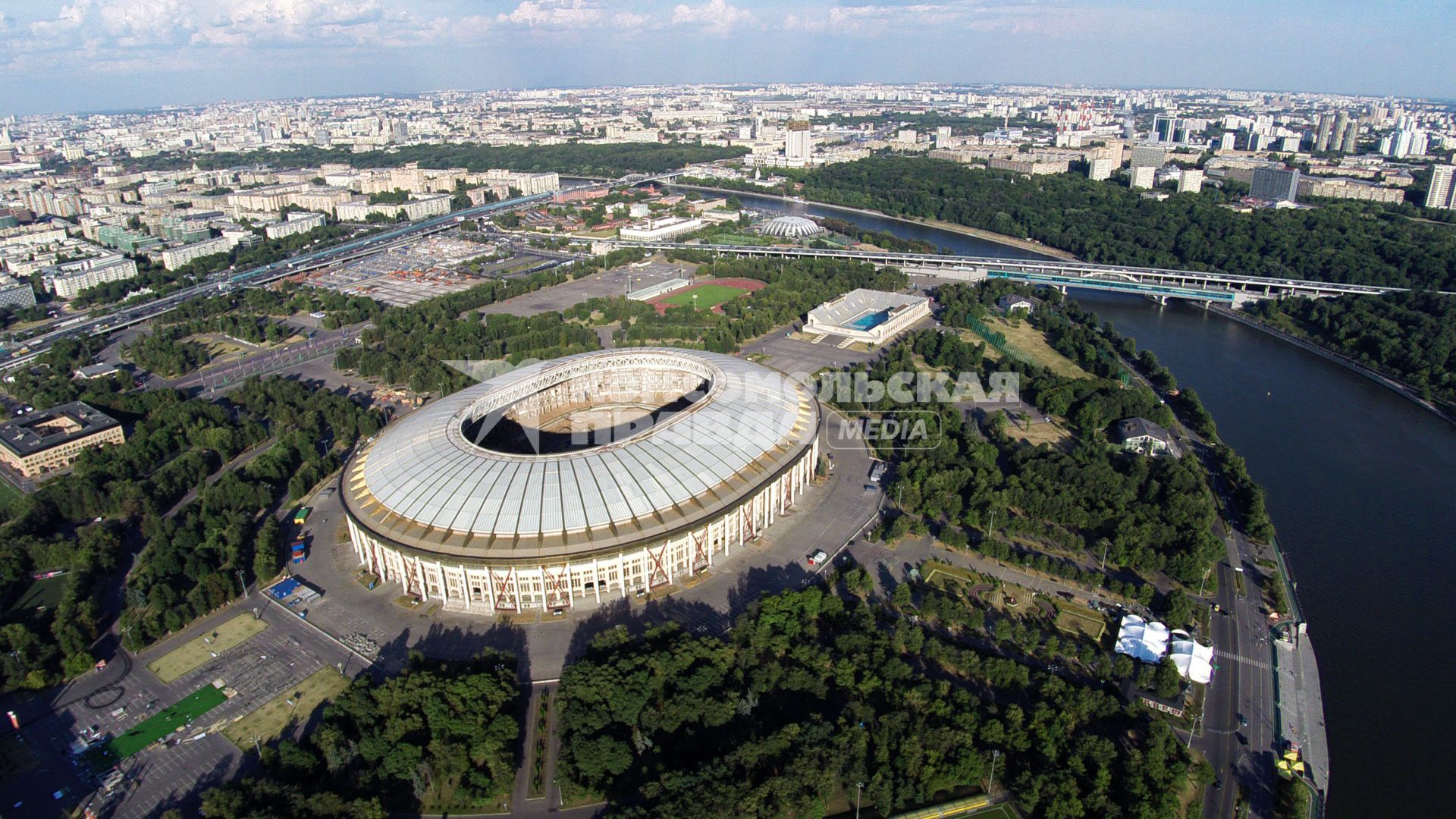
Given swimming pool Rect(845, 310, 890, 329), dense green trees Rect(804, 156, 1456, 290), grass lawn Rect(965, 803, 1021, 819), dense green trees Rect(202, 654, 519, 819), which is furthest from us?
dense green trees Rect(804, 156, 1456, 290)

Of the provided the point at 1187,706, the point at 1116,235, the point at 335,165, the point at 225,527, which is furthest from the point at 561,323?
the point at 335,165

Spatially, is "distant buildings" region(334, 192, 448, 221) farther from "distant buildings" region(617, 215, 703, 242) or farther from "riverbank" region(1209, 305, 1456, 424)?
"riverbank" region(1209, 305, 1456, 424)

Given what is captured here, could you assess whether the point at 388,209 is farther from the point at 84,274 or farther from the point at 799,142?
the point at 799,142

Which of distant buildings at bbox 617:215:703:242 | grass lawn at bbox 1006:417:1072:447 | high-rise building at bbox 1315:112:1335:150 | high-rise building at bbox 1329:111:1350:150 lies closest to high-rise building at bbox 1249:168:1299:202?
high-rise building at bbox 1315:112:1335:150

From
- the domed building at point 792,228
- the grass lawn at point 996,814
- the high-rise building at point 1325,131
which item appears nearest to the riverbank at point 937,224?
the domed building at point 792,228

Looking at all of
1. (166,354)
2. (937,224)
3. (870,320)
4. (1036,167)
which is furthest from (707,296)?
(1036,167)

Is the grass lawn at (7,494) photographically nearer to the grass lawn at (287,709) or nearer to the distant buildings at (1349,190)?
the grass lawn at (287,709)

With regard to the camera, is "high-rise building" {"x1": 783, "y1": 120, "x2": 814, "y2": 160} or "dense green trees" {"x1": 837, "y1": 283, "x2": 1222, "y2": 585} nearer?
"dense green trees" {"x1": 837, "y1": 283, "x2": 1222, "y2": 585}
